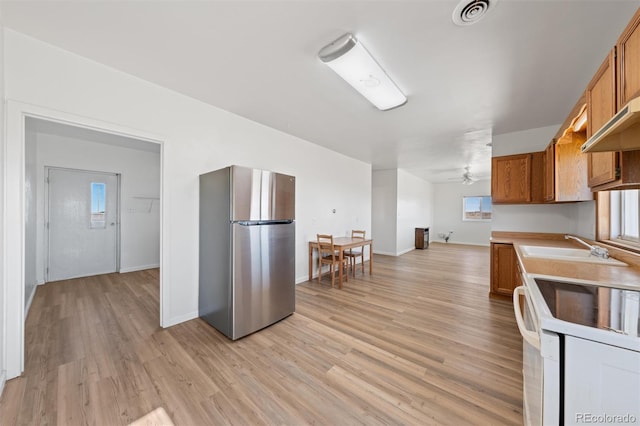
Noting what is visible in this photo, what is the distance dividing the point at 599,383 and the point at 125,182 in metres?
6.60

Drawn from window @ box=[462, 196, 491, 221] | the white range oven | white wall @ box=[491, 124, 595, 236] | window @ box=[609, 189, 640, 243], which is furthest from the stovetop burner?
window @ box=[462, 196, 491, 221]

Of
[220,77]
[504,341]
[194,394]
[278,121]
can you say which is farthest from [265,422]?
[278,121]

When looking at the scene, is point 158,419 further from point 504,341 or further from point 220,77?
point 504,341

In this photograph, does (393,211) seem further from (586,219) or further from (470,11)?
(470,11)

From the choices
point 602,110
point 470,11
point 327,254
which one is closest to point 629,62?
point 602,110

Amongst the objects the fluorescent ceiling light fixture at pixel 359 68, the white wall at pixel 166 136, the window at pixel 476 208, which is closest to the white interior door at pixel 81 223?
the white wall at pixel 166 136

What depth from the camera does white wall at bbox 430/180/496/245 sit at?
8.87 metres

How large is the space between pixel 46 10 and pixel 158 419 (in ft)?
9.17

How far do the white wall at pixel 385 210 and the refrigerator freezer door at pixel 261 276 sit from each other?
4.73 meters

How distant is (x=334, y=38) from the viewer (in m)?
1.75

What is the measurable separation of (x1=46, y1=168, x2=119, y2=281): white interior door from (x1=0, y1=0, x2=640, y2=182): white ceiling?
3.56 meters

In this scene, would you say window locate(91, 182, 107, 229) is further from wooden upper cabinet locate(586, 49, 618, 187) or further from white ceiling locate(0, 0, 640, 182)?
wooden upper cabinet locate(586, 49, 618, 187)

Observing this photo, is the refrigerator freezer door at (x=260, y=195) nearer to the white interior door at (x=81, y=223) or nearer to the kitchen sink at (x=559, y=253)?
the kitchen sink at (x=559, y=253)

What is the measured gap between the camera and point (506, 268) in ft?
11.0
